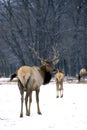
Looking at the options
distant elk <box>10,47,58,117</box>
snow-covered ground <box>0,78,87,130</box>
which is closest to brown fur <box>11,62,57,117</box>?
distant elk <box>10,47,58,117</box>

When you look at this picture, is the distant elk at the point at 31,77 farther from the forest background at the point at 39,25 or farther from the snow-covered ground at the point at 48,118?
the forest background at the point at 39,25

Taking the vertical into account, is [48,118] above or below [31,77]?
below

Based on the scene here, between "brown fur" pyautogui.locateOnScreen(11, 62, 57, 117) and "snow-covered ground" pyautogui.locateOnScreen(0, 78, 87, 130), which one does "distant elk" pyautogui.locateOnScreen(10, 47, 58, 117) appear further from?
"snow-covered ground" pyautogui.locateOnScreen(0, 78, 87, 130)

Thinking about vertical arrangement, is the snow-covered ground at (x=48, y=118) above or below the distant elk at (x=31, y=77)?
below

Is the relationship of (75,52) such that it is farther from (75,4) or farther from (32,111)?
(32,111)

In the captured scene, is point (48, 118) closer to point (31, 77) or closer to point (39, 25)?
point (31, 77)

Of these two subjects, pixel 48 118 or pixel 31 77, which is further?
pixel 31 77

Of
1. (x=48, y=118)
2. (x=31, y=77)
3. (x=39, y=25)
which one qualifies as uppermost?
(x=31, y=77)

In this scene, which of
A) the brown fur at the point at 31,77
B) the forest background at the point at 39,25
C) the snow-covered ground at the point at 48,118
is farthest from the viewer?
the forest background at the point at 39,25

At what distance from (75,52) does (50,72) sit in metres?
42.0

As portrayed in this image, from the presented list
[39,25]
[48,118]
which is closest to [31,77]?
[48,118]

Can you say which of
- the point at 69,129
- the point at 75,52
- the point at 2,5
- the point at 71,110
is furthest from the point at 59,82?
the point at 75,52

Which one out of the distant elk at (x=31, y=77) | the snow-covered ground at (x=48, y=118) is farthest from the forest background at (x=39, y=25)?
the distant elk at (x=31, y=77)

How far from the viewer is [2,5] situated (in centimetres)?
5219
